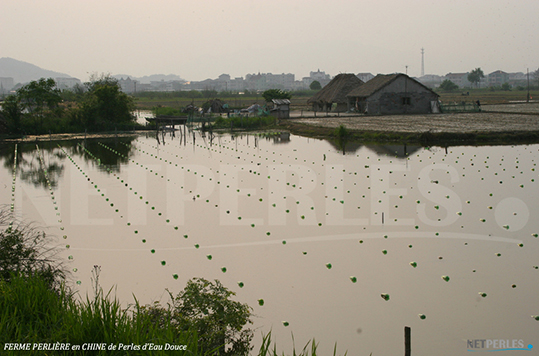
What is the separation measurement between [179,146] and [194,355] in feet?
94.9

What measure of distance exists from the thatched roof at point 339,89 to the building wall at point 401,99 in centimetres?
635

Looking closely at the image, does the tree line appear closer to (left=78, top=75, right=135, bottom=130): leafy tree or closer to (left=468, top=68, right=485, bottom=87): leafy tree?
(left=78, top=75, right=135, bottom=130): leafy tree

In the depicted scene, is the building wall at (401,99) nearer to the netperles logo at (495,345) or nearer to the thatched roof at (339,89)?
the thatched roof at (339,89)

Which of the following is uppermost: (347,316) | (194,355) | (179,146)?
(179,146)

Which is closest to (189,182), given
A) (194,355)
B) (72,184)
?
(72,184)

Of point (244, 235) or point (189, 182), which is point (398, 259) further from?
point (189, 182)

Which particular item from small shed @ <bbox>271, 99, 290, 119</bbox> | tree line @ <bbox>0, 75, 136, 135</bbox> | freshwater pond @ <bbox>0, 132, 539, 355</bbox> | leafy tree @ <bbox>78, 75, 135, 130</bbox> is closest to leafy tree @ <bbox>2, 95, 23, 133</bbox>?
tree line @ <bbox>0, 75, 136, 135</bbox>

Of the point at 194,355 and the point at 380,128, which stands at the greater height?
the point at 380,128

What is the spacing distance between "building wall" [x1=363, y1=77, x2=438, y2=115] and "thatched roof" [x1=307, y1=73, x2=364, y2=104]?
635 centimetres

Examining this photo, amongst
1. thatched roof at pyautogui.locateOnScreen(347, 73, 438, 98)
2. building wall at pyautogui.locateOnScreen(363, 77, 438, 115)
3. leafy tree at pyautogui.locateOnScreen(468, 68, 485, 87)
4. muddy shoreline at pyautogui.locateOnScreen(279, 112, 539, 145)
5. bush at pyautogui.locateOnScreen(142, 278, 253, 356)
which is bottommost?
bush at pyautogui.locateOnScreen(142, 278, 253, 356)

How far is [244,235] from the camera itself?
44.6ft

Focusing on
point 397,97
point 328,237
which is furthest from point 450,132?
point 328,237

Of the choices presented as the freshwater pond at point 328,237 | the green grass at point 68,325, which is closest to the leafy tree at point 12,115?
the freshwater pond at point 328,237

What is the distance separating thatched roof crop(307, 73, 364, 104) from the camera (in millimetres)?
56812
